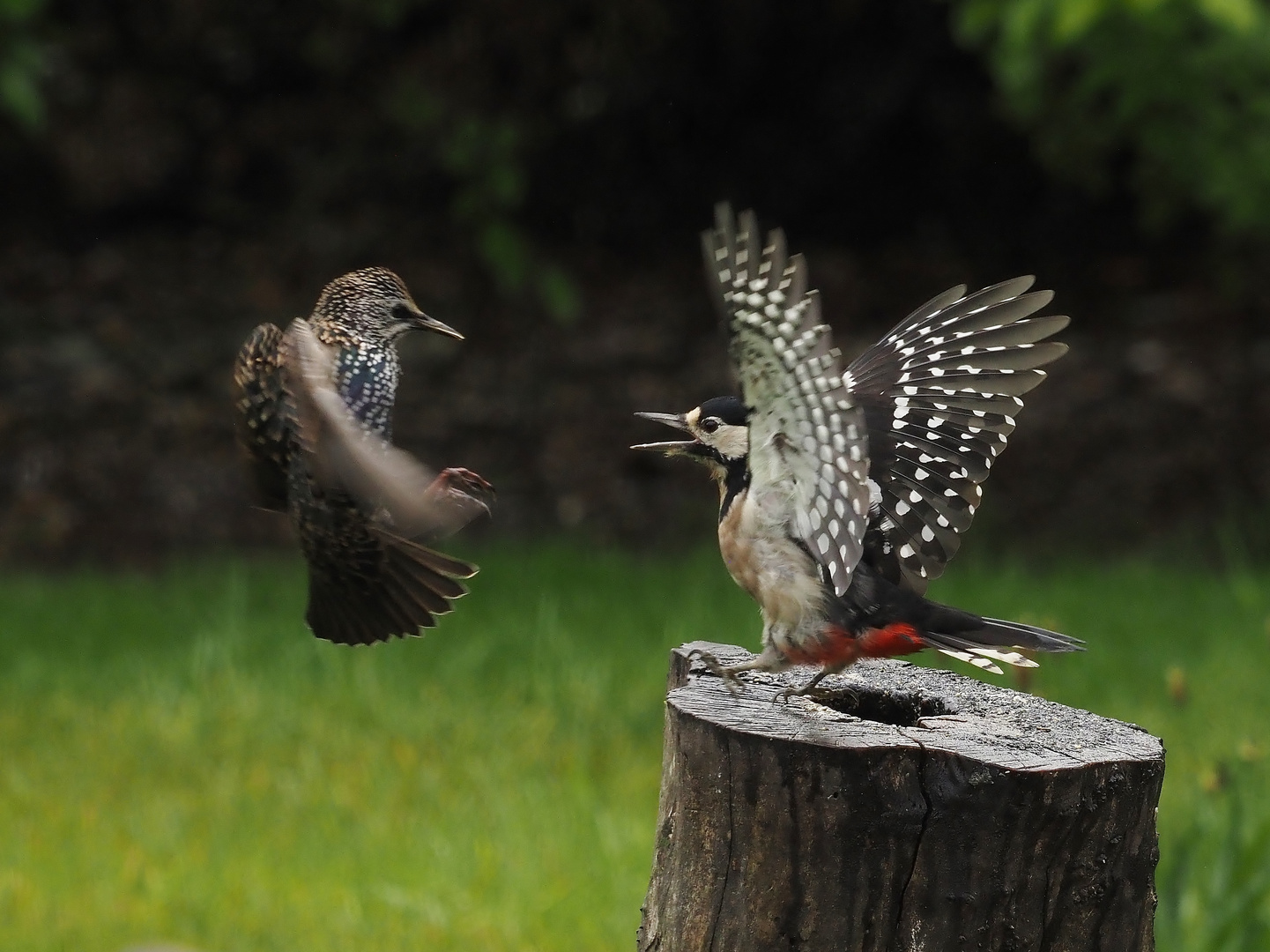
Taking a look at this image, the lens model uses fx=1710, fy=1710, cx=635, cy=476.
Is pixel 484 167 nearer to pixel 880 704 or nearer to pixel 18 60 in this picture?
pixel 18 60

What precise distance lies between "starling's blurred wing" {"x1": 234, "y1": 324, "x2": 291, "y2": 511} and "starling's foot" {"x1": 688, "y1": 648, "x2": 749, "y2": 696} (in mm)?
Answer: 937

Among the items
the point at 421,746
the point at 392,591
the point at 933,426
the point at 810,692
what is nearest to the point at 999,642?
the point at 810,692

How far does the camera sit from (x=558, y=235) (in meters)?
11.6

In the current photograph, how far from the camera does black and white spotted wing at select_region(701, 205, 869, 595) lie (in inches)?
111

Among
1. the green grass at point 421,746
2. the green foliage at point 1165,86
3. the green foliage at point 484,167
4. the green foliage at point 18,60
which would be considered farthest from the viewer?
the green foliage at point 484,167

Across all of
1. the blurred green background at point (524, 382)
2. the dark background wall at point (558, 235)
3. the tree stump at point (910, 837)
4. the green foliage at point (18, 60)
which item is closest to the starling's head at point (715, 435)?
the tree stump at point (910, 837)

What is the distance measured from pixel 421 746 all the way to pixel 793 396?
3301 millimetres

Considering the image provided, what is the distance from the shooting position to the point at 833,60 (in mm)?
11219

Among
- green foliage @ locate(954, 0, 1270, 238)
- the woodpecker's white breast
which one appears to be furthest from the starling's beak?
green foliage @ locate(954, 0, 1270, 238)

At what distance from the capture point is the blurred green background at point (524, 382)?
535 cm

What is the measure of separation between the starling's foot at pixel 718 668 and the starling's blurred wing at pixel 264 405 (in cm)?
94

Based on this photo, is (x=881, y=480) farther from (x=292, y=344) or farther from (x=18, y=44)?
(x=18, y=44)

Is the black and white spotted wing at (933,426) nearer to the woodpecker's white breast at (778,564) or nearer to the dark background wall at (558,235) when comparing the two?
the woodpecker's white breast at (778,564)

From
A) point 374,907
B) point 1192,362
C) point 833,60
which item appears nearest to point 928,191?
point 833,60
